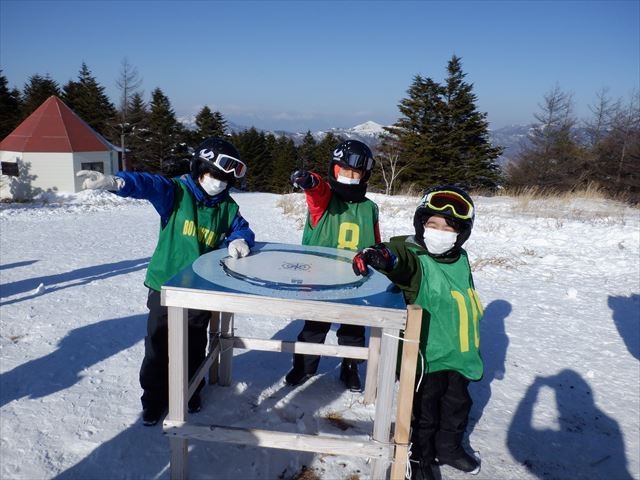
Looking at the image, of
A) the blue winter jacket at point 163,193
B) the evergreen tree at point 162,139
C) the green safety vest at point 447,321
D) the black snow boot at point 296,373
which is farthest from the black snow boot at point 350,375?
the evergreen tree at point 162,139

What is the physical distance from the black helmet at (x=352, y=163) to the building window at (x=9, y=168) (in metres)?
20.4

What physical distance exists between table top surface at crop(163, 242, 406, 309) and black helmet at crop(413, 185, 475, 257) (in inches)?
17.5

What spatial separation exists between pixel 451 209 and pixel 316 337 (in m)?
1.52

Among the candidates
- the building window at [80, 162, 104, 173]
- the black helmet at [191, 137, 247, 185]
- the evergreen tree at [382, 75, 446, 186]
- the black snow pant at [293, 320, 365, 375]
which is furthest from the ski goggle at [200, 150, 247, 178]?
the evergreen tree at [382, 75, 446, 186]

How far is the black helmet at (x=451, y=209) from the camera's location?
7.77 feet

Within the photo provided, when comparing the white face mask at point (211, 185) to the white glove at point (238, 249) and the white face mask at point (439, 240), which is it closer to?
the white glove at point (238, 249)

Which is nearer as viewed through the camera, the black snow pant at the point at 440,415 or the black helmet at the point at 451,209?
the black helmet at the point at 451,209

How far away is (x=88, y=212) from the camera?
40.5 ft

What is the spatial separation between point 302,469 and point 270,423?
0.48m

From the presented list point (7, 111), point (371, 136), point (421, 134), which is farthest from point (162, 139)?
point (371, 136)

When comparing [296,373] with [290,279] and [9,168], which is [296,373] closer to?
[290,279]

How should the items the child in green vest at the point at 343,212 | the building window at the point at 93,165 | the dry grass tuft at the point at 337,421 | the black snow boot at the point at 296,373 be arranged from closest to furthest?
the dry grass tuft at the point at 337,421
the child in green vest at the point at 343,212
the black snow boot at the point at 296,373
the building window at the point at 93,165

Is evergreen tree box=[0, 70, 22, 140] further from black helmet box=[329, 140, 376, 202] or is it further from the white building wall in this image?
black helmet box=[329, 140, 376, 202]

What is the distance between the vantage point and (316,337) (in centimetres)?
331
